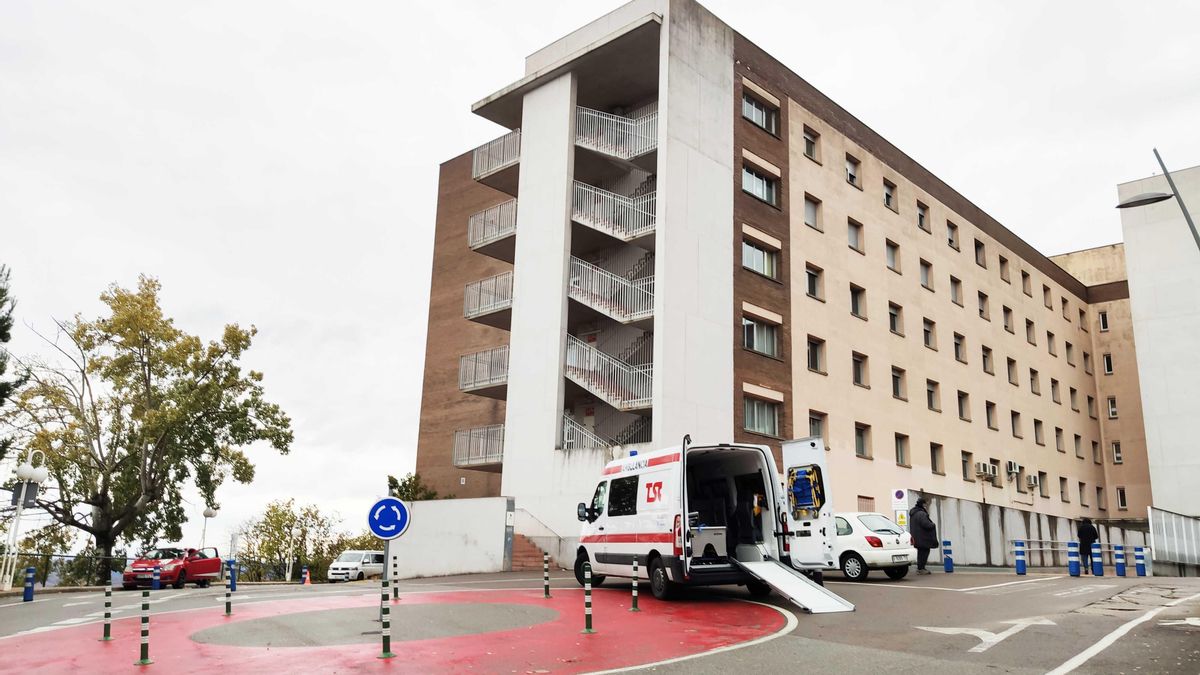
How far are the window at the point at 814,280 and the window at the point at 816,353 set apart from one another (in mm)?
1599

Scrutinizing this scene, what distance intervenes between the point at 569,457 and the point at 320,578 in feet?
107

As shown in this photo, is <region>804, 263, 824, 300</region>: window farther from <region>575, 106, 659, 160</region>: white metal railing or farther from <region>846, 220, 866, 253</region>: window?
<region>575, 106, 659, 160</region>: white metal railing

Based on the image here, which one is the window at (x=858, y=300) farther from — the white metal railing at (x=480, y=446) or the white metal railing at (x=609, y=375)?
the white metal railing at (x=480, y=446)

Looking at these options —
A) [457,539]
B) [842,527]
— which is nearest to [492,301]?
[457,539]

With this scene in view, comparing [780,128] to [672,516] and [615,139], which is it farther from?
[672,516]

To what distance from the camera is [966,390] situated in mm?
42500

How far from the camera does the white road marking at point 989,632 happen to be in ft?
34.4

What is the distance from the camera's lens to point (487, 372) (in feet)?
107

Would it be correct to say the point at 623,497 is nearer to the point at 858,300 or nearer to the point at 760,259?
the point at 760,259

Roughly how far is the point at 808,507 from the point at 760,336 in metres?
15.0

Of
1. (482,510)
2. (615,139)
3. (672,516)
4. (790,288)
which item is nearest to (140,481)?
(482,510)

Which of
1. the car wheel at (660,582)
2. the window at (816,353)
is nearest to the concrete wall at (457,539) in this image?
the car wheel at (660,582)

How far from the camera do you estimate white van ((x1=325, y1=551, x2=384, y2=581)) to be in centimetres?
3850

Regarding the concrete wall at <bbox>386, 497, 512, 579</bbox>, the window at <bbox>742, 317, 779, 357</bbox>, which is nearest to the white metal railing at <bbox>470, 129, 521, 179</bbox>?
the window at <bbox>742, 317, 779, 357</bbox>
